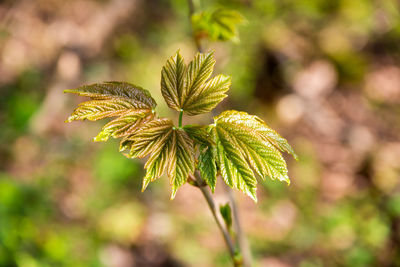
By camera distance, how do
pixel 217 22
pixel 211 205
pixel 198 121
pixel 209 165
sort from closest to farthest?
pixel 209 165
pixel 211 205
pixel 217 22
pixel 198 121

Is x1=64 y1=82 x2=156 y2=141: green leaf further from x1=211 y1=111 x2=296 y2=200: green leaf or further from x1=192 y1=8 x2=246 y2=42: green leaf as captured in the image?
x1=192 y1=8 x2=246 y2=42: green leaf

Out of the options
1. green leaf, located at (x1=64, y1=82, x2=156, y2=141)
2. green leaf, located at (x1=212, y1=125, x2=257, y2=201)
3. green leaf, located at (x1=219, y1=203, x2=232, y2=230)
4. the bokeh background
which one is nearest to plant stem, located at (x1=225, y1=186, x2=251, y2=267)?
green leaf, located at (x1=219, y1=203, x2=232, y2=230)

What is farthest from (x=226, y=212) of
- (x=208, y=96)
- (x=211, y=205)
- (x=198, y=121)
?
(x=198, y=121)

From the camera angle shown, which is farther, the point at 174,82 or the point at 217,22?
the point at 217,22

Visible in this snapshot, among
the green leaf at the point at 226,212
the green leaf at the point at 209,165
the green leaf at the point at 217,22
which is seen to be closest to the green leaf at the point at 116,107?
the green leaf at the point at 209,165

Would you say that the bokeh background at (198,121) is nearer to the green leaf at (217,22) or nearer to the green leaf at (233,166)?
the green leaf at (217,22)

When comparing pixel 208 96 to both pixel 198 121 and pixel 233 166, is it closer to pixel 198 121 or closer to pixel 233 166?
pixel 233 166

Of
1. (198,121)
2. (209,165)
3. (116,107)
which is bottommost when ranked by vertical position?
(209,165)
